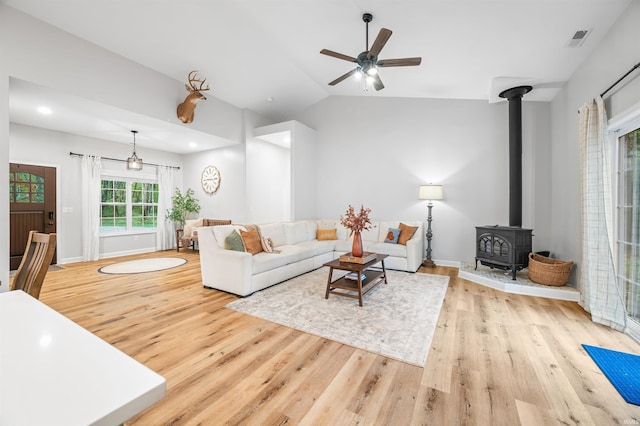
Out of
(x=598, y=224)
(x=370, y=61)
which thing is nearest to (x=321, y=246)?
(x=370, y=61)

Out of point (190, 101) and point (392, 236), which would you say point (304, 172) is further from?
point (190, 101)

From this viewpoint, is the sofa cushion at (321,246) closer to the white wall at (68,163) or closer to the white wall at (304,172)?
the white wall at (304,172)

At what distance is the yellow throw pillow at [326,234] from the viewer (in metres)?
5.97

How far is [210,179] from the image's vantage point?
23.8 ft

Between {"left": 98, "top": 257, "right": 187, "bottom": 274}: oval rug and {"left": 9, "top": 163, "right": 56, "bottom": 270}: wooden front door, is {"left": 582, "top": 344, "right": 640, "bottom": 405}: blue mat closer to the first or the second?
{"left": 98, "top": 257, "right": 187, "bottom": 274}: oval rug

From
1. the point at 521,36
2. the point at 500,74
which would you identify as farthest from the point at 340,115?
the point at 521,36

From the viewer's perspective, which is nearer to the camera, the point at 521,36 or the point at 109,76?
the point at 521,36

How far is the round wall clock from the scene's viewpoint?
710cm

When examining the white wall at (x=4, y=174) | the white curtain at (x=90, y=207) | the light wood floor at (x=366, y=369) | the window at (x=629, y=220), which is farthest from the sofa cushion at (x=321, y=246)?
the white curtain at (x=90, y=207)

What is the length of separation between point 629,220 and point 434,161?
3.14 m

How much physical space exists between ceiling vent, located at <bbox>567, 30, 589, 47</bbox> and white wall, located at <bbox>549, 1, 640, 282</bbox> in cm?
19

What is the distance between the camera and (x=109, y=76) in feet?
13.1

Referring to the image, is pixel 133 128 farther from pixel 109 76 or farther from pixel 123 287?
pixel 123 287

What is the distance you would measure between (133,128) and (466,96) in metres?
6.25
